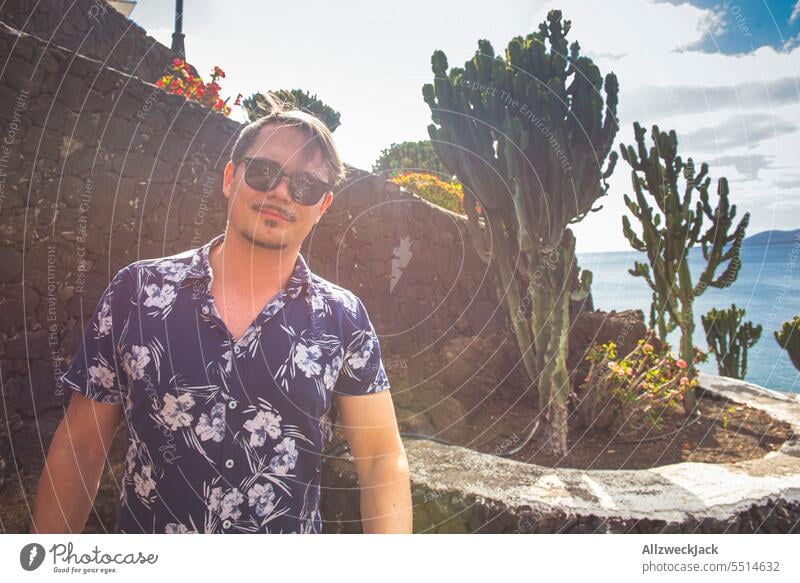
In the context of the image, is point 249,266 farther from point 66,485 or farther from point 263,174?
point 66,485

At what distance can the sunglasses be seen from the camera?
4.41 ft

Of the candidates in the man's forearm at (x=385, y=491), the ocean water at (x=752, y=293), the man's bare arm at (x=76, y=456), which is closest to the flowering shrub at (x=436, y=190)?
the ocean water at (x=752, y=293)

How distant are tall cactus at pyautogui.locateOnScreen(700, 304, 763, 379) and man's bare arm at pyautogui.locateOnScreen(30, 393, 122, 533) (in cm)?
519

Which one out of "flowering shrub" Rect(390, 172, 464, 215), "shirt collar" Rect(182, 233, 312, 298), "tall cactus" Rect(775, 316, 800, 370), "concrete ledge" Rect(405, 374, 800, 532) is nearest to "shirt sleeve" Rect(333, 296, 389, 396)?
"shirt collar" Rect(182, 233, 312, 298)

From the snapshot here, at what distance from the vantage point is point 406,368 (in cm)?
348

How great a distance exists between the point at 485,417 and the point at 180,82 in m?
2.63

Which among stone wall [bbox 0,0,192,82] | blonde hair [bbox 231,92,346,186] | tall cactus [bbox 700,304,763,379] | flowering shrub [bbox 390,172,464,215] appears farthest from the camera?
tall cactus [bbox 700,304,763,379]

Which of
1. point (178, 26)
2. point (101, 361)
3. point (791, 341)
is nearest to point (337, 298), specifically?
point (101, 361)

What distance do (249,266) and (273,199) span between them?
0.61 feet

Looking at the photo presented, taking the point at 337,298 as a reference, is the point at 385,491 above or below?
below

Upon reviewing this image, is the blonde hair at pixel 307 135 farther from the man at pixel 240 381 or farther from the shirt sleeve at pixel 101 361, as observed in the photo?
the shirt sleeve at pixel 101 361

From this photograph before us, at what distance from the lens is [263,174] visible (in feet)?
4.42

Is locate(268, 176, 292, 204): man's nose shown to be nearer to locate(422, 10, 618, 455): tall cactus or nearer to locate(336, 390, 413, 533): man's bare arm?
locate(336, 390, 413, 533): man's bare arm

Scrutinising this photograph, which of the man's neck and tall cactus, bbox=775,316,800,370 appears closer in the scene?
the man's neck
